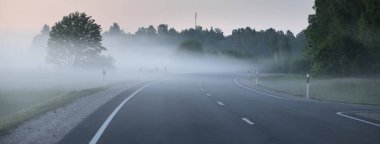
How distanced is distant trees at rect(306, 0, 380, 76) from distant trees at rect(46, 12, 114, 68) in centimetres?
5522

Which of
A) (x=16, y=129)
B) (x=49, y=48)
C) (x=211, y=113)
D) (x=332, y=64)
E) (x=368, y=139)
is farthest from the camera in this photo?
(x=49, y=48)

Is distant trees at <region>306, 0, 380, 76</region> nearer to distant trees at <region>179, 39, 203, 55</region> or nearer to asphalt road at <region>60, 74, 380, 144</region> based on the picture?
asphalt road at <region>60, 74, 380, 144</region>

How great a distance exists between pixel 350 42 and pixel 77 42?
6445 centimetres

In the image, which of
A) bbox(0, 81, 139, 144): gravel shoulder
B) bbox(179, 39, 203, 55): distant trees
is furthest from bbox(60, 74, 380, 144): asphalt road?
bbox(179, 39, 203, 55): distant trees

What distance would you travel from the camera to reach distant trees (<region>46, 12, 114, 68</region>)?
339 ft

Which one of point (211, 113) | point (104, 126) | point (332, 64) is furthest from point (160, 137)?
point (332, 64)

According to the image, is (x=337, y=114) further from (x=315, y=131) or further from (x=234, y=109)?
(x=315, y=131)

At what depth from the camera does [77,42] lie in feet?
345

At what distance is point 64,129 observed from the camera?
1505 cm

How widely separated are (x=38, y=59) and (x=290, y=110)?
584ft

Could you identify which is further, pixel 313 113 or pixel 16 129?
pixel 313 113

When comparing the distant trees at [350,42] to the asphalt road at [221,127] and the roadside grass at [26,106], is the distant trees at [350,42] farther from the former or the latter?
the asphalt road at [221,127]

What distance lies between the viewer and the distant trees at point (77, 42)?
103 metres

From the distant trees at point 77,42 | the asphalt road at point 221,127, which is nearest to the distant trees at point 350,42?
the asphalt road at point 221,127
